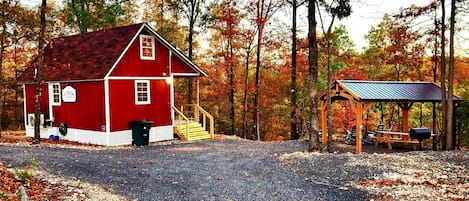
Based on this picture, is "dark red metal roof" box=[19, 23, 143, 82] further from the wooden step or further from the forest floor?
the forest floor

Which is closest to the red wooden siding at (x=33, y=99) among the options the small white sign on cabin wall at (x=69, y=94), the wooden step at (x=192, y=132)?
the small white sign on cabin wall at (x=69, y=94)

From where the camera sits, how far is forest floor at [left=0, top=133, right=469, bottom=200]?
8.06m

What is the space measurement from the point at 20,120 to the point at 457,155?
3019cm

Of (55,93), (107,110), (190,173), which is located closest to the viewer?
(190,173)

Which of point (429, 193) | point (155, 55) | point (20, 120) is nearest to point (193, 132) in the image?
point (155, 55)

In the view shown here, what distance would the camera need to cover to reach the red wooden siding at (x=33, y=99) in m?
19.9

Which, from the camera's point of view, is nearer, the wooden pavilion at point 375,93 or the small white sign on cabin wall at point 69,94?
the wooden pavilion at point 375,93

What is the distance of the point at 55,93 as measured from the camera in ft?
63.8

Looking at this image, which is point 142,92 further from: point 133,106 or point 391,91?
point 391,91

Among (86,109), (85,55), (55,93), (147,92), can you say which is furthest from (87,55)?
(147,92)

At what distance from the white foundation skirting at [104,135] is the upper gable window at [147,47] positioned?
11.2ft

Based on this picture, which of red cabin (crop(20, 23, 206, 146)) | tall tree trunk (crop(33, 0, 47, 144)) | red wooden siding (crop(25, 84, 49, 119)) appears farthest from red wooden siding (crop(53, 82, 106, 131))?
tall tree trunk (crop(33, 0, 47, 144))

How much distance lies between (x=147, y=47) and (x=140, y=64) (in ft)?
3.11

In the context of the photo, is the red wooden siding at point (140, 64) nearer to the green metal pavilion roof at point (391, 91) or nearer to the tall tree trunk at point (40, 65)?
the tall tree trunk at point (40, 65)
